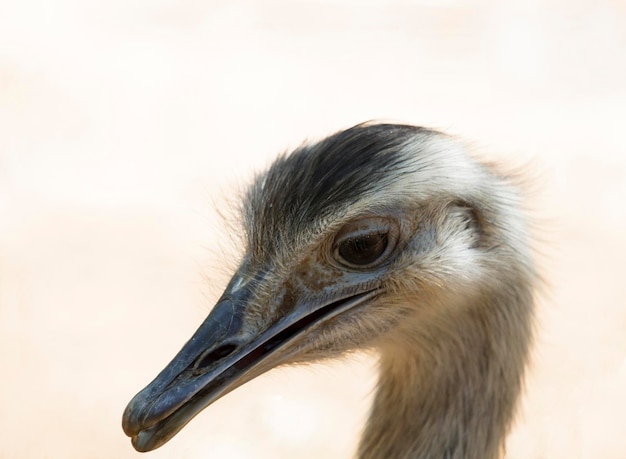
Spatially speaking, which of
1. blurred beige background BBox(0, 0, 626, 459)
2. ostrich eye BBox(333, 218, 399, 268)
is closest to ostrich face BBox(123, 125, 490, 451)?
ostrich eye BBox(333, 218, 399, 268)

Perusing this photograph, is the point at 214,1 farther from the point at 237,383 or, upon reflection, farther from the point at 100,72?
the point at 237,383

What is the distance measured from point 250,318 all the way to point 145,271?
2.11 metres

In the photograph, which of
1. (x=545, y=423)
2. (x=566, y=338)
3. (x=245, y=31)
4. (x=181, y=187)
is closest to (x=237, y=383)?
(x=545, y=423)

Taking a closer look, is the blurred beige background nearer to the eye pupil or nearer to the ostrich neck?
the ostrich neck

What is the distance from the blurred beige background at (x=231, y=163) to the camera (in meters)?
3.52

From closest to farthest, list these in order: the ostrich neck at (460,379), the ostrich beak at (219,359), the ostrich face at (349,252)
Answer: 1. the ostrich beak at (219,359)
2. the ostrich face at (349,252)
3. the ostrich neck at (460,379)

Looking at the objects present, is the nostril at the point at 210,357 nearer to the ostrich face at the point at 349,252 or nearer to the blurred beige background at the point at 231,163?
the ostrich face at the point at 349,252

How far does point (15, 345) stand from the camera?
372 cm

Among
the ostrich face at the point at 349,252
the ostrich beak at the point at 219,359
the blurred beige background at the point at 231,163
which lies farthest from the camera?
the blurred beige background at the point at 231,163

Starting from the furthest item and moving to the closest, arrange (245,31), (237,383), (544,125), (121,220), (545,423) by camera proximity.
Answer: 1. (245,31)
2. (544,125)
3. (121,220)
4. (545,423)
5. (237,383)

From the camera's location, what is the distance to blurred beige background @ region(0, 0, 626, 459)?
352 centimetres

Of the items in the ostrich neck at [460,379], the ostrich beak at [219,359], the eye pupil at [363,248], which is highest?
the eye pupil at [363,248]

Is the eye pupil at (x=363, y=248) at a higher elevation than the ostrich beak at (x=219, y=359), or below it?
higher

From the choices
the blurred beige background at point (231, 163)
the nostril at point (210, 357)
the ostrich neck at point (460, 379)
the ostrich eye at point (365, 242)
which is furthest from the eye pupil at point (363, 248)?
the blurred beige background at point (231, 163)
